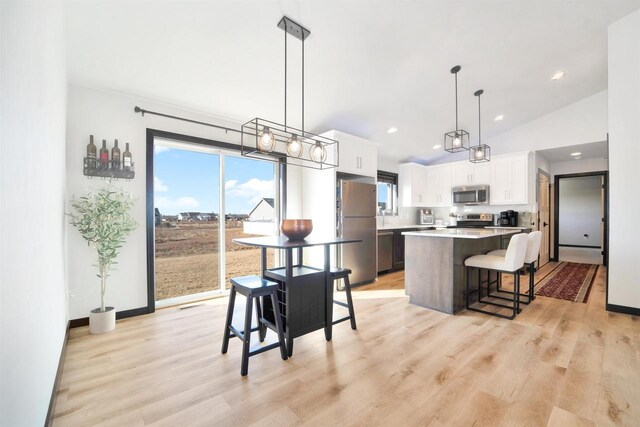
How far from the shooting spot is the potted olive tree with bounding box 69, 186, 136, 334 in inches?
105

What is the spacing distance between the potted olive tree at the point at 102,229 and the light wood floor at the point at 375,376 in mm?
173

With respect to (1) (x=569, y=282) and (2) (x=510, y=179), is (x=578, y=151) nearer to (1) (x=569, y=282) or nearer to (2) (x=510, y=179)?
(2) (x=510, y=179)

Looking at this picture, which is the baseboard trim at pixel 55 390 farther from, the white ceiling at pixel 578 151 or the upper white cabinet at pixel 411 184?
the white ceiling at pixel 578 151

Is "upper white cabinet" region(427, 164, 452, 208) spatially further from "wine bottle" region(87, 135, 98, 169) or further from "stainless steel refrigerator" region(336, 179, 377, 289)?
"wine bottle" region(87, 135, 98, 169)

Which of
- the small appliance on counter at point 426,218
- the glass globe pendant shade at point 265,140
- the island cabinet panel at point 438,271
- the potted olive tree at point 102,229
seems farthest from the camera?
the small appliance on counter at point 426,218

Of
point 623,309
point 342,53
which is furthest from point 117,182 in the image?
point 623,309

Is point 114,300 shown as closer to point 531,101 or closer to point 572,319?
point 572,319

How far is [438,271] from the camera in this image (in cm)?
326

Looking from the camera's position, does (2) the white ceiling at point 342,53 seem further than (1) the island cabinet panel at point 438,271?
No

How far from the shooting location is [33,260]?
133cm

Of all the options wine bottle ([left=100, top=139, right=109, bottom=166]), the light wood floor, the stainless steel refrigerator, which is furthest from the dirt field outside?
the stainless steel refrigerator

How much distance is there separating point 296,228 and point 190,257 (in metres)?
2.19

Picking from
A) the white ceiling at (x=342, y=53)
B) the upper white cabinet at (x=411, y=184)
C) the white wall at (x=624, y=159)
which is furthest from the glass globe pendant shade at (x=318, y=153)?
the upper white cabinet at (x=411, y=184)

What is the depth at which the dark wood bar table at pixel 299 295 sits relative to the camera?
2.25m
